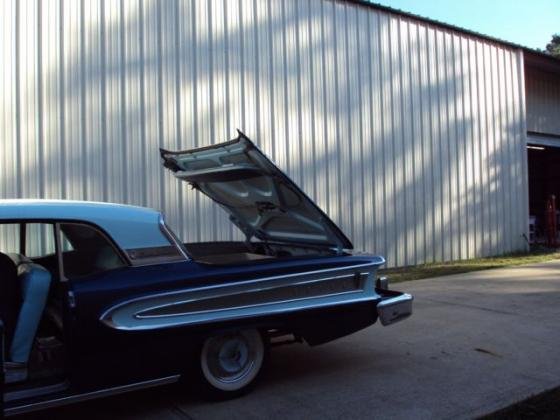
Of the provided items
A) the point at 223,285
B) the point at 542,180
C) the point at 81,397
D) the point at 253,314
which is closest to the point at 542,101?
the point at 542,180

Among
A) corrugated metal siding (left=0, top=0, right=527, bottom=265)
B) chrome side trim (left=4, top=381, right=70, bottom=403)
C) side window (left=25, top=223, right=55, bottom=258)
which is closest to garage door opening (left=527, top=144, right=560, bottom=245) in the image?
corrugated metal siding (left=0, top=0, right=527, bottom=265)

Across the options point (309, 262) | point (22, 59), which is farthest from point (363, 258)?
point (22, 59)

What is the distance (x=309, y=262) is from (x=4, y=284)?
2.20m

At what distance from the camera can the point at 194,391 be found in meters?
4.40

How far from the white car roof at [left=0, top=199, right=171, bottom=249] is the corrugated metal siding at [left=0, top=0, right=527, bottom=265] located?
493 centimetres

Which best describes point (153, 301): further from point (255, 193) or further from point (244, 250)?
point (244, 250)

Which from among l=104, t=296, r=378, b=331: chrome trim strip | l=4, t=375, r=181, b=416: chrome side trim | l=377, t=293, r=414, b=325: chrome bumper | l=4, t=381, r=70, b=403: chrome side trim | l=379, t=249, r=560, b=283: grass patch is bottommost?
l=4, t=375, r=181, b=416: chrome side trim

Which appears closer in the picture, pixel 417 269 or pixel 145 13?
pixel 145 13

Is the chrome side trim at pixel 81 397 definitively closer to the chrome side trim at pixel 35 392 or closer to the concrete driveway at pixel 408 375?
the chrome side trim at pixel 35 392

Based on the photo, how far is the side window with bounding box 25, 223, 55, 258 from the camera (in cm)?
425

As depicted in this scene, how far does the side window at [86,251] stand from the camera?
4.05 m

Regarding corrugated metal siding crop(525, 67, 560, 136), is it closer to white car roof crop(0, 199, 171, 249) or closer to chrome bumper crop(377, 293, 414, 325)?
chrome bumper crop(377, 293, 414, 325)

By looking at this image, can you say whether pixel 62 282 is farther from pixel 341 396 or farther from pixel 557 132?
pixel 557 132

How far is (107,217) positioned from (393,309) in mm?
2463
